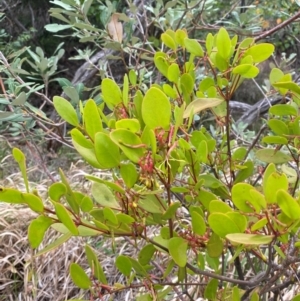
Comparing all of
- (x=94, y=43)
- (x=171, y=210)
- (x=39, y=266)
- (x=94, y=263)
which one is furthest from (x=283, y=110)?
(x=39, y=266)

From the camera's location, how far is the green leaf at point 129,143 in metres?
0.51

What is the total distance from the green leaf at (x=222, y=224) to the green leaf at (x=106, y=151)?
0.42 ft

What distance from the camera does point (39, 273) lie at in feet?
6.10

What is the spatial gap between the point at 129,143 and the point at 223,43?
0.80ft

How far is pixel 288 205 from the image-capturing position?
1.49ft

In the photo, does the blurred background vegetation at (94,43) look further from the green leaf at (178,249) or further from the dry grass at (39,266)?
the green leaf at (178,249)

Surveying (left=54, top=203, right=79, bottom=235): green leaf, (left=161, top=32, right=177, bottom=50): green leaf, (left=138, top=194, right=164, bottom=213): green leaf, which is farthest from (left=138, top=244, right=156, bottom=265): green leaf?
(left=161, top=32, right=177, bottom=50): green leaf

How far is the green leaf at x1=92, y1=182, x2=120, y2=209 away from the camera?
2.04 ft

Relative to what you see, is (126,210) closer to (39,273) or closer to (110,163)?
(110,163)

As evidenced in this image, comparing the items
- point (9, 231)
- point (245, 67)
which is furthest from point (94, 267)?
point (9, 231)

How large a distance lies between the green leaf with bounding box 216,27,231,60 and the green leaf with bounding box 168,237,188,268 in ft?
0.89

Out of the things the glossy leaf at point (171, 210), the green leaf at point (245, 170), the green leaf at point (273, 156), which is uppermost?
the glossy leaf at point (171, 210)

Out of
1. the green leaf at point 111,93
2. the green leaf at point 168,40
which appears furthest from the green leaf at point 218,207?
the green leaf at point 168,40

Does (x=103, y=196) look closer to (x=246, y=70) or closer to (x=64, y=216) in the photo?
(x=64, y=216)
